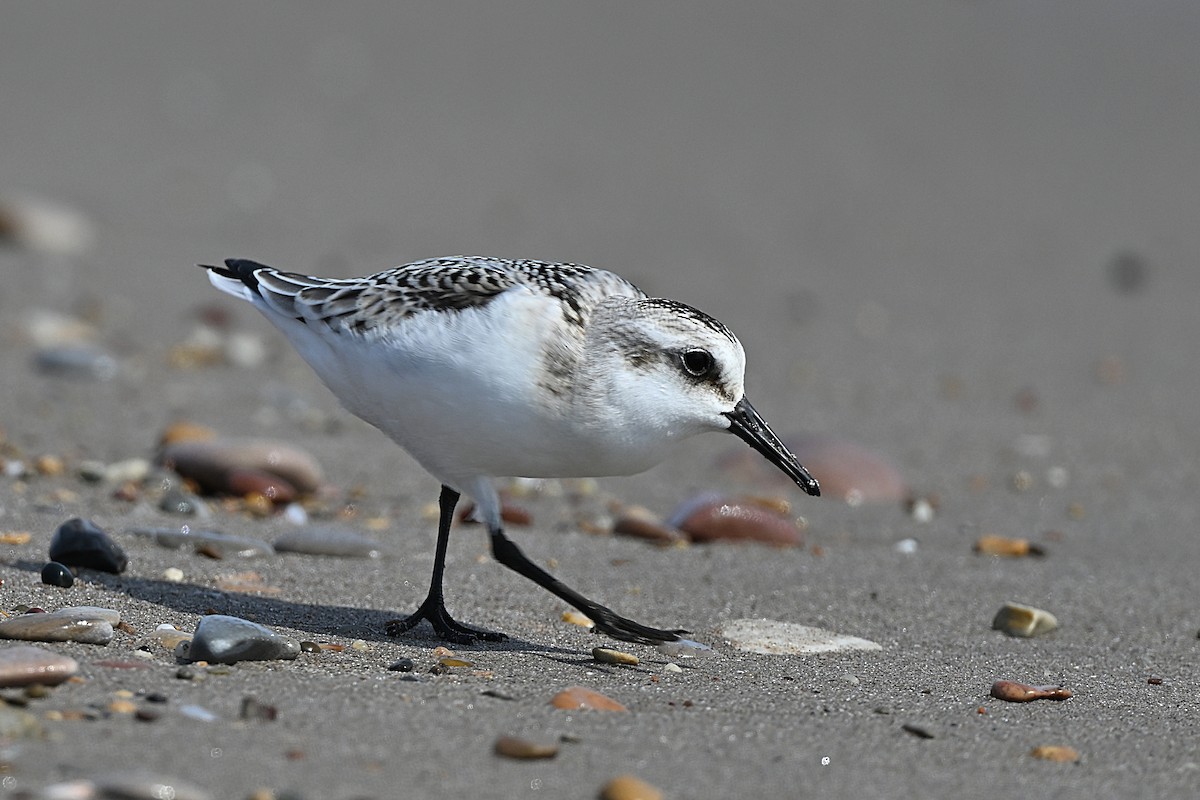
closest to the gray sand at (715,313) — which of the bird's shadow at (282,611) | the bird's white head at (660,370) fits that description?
the bird's shadow at (282,611)

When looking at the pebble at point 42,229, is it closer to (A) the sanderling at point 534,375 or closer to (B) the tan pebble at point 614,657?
(A) the sanderling at point 534,375

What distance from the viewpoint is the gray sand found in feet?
12.1

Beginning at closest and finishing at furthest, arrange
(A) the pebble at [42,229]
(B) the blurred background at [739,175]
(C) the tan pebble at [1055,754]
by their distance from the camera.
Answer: (C) the tan pebble at [1055,754], (B) the blurred background at [739,175], (A) the pebble at [42,229]

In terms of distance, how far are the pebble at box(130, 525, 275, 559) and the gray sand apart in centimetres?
7

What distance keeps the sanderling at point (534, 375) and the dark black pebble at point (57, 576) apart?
1.01 meters

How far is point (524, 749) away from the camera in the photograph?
3.41 m

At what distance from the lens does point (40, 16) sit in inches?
628

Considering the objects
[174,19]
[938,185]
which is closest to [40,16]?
[174,19]

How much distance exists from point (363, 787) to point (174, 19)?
1395cm

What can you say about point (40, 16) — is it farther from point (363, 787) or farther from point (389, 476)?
point (363, 787)

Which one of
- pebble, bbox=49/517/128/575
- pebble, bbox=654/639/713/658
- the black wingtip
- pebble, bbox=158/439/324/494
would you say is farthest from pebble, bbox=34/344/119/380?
pebble, bbox=654/639/713/658

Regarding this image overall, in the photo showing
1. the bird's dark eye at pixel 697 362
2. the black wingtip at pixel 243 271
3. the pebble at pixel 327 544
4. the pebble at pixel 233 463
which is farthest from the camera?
the pebble at pixel 233 463

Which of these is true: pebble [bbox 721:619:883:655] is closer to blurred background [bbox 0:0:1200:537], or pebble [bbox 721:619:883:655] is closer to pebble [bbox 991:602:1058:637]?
pebble [bbox 991:602:1058:637]

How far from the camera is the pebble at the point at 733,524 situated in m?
6.27
